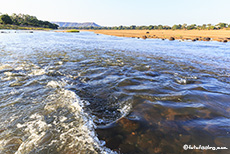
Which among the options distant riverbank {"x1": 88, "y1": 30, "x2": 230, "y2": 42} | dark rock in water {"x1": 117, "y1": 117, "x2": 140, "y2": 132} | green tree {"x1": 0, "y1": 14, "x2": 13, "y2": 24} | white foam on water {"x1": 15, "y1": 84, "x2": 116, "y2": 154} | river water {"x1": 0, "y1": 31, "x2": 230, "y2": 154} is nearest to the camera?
white foam on water {"x1": 15, "y1": 84, "x2": 116, "y2": 154}

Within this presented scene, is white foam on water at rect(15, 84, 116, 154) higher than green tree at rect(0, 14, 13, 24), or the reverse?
green tree at rect(0, 14, 13, 24)

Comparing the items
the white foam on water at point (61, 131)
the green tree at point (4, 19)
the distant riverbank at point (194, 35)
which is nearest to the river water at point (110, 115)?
the white foam on water at point (61, 131)

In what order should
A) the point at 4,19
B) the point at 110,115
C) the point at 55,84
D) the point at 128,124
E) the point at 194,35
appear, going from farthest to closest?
1. the point at 4,19
2. the point at 194,35
3. the point at 55,84
4. the point at 110,115
5. the point at 128,124

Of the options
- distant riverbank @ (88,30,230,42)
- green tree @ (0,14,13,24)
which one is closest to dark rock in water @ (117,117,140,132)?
distant riverbank @ (88,30,230,42)

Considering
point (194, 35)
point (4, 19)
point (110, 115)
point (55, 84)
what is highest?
point (4, 19)

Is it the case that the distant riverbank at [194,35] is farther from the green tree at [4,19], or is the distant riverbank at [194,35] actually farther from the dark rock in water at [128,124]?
the green tree at [4,19]

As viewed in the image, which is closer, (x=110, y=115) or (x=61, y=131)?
(x=61, y=131)

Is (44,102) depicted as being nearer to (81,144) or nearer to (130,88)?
(81,144)

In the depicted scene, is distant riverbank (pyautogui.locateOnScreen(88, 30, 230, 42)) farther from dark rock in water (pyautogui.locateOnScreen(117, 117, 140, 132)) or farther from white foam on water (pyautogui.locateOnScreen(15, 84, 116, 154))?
white foam on water (pyautogui.locateOnScreen(15, 84, 116, 154))

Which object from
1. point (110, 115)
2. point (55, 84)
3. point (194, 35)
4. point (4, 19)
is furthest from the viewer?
point (4, 19)

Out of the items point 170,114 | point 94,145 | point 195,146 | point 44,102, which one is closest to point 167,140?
point 195,146

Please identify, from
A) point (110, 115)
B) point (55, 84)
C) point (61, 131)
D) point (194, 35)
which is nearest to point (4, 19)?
point (194, 35)

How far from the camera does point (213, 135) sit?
3592mm

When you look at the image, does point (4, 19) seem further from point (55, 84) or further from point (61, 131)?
point (61, 131)
